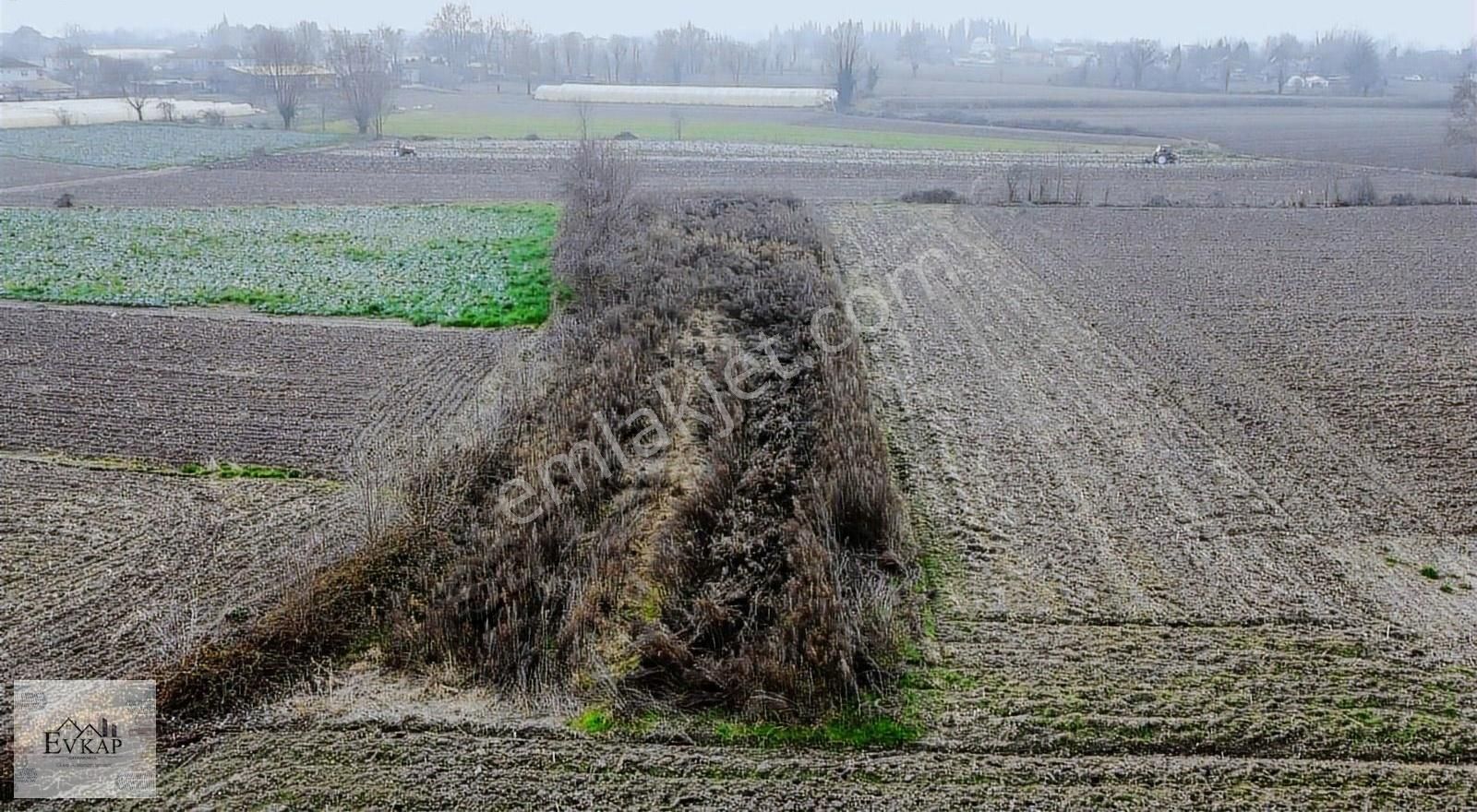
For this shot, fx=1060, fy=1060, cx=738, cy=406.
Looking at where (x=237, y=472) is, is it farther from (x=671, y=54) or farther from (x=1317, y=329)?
Result: (x=671, y=54)

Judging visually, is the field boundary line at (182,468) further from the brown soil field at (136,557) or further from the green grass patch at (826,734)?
the green grass patch at (826,734)

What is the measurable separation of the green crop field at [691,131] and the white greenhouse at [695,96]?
11190mm

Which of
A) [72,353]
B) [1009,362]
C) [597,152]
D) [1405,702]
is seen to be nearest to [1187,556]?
[1405,702]

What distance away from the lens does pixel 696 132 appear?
6500 centimetres

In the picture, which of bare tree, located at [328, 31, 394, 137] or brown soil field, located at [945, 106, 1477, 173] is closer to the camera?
brown soil field, located at [945, 106, 1477, 173]

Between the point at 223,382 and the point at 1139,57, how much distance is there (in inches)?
4296

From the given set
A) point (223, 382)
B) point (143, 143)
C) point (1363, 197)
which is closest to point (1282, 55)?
point (1363, 197)

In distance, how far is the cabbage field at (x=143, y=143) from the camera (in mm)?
47000

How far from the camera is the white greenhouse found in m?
84.9

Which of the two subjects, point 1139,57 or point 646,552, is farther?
point 1139,57

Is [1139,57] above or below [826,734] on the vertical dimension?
above

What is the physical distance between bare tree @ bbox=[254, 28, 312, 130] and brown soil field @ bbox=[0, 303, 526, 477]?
2043 inches

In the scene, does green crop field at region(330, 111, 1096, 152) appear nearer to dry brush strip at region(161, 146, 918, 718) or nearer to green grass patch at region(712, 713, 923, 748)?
dry brush strip at region(161, 146, 918, 718)

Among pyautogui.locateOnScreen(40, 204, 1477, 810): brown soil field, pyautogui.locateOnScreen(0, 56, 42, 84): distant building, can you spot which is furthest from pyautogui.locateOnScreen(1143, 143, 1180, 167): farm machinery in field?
pyautogui.locateOnScreen(0, 56, 42, 84): distant building
